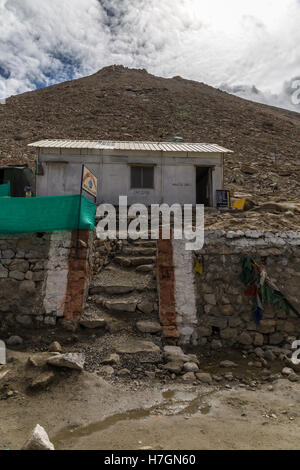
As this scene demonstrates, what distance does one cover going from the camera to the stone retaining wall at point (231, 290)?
5625 millimetres

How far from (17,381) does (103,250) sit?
371 centimetres

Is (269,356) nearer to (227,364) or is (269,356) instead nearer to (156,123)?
(227,364)

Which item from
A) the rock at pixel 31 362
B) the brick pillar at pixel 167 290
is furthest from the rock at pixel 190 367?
the rock at pixel 31 362

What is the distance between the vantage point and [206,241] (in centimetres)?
621

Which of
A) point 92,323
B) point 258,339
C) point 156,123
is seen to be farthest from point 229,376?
point 156,123

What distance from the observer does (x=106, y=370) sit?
4617 millimetres

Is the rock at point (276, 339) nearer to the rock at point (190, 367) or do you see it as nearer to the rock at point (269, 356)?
the rock at point (269, 356)

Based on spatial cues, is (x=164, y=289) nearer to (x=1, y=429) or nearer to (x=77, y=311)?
(x=77, y=311)

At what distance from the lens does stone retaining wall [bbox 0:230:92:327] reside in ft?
18.3

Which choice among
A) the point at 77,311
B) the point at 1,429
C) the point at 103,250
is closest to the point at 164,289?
the point at 77,311

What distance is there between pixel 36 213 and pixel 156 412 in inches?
173

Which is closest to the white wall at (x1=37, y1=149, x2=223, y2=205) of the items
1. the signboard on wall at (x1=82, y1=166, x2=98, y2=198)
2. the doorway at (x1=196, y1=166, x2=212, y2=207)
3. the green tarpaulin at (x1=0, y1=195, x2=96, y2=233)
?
the doorway at (x1=196, y1=166, x2=212, y2=207)

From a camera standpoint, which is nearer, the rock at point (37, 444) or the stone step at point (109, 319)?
the rock at point (37, 444)

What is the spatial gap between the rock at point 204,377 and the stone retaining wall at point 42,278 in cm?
249
